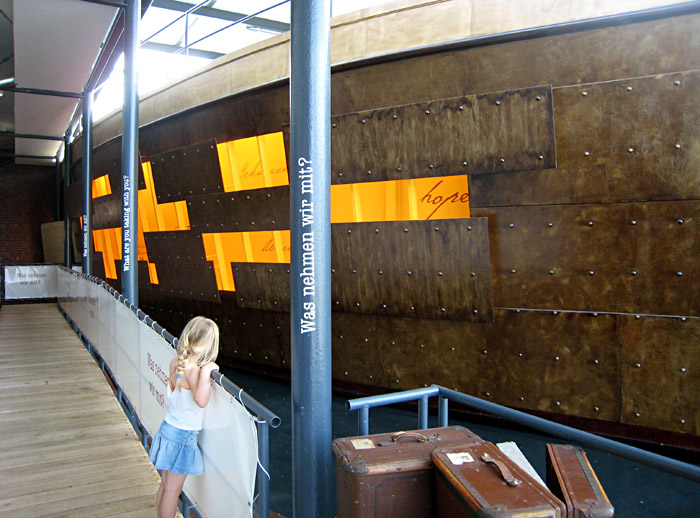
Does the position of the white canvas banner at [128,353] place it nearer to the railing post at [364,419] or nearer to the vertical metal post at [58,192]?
the railing post at [364,419]

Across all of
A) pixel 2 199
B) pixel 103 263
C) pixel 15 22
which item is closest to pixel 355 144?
pixel 15 22

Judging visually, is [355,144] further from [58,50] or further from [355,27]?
[58,50]

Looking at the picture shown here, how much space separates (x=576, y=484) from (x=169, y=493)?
2.32 metres

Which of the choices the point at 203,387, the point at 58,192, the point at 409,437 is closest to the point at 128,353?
the point at 203,387

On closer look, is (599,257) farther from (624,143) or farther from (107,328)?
(107,328)

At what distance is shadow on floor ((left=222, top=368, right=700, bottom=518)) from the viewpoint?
4.37m

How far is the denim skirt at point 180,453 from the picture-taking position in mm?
3156

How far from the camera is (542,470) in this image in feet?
16.5

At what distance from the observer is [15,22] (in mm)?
8383

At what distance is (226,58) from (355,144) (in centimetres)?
301

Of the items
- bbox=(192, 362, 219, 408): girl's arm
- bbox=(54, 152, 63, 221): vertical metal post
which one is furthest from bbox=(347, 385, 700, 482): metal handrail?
bbox=(54, 152, 63, 221): vertical metal post

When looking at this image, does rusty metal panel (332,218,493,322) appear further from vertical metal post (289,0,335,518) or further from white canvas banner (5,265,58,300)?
white canvas banner (5,265,58,300)

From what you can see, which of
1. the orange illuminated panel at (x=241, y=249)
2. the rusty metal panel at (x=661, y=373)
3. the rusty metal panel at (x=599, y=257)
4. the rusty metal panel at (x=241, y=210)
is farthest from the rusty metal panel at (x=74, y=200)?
the rusty metal panel at (x=661, y=373)

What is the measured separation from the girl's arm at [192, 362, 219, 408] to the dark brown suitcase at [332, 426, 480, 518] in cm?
88
